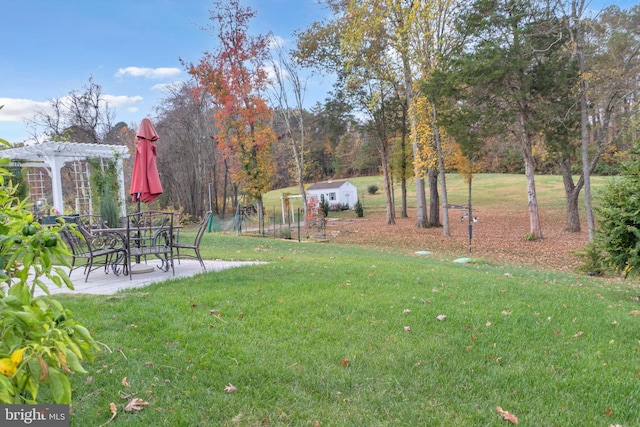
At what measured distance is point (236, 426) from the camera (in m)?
2.02

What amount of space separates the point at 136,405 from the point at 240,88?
2017 centimetres

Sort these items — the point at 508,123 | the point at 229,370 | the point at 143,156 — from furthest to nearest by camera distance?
the point at 508,123
the point at 143,156
the point at 229,370

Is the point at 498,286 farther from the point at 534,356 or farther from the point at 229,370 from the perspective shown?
the point at 229,370

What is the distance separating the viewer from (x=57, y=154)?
11469mm

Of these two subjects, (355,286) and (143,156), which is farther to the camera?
(143,156)

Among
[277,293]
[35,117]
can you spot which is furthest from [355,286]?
[35,117]

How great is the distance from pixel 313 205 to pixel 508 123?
12.5 m

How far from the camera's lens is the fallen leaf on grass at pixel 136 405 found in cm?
214

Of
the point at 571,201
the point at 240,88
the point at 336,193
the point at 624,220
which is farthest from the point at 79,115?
the point at 571,201

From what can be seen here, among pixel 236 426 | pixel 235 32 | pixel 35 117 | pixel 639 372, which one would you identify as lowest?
pixel 639 372

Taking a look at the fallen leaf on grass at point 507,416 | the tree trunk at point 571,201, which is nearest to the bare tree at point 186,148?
the tree trunk at point 571,201

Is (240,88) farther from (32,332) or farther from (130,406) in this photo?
(32,332)

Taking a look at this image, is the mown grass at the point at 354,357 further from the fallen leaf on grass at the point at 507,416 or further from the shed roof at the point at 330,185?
the shed roof at the point at 330,185

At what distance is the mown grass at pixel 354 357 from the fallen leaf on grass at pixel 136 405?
28mm
